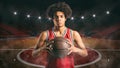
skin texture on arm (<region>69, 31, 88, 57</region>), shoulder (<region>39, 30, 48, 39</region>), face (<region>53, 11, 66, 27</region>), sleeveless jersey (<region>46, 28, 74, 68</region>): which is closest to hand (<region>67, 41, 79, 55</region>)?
skin texture on arm (<region>69, 31, 88, 57</region>)

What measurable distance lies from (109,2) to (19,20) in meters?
1.49

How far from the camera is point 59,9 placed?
3.42 meters

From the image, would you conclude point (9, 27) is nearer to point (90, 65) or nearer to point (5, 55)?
point (5, 55)

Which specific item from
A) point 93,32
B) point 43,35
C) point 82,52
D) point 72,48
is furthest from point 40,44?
point 93,32

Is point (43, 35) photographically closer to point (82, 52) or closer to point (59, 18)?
point (59, 18)

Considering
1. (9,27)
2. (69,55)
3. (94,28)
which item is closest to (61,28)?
(69,55)

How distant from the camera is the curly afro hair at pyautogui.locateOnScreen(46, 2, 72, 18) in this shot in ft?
11.3

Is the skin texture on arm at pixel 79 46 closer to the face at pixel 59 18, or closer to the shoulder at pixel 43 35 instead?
the face at pixel 59 18

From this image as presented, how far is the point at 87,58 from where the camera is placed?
372cm

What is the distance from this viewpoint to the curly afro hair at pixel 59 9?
3.43 meters

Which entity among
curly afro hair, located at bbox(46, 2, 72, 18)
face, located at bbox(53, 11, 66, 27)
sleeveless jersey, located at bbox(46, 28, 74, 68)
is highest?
curly afro hair, located at bbox(46, 2, 72, 18)

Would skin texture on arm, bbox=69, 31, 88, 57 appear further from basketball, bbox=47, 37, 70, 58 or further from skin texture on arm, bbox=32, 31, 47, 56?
skin texture on arm, bbox=32, 31, 47, 56

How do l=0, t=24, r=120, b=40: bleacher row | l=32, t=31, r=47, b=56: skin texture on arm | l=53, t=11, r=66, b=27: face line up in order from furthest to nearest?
l=0, t=24, r=120, b=40: bleacher row, l=32, t=31, r=47, b=56: skin texture on arm, l=53, t=11, r=66, b=27: face

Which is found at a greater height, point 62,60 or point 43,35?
point 43,35
